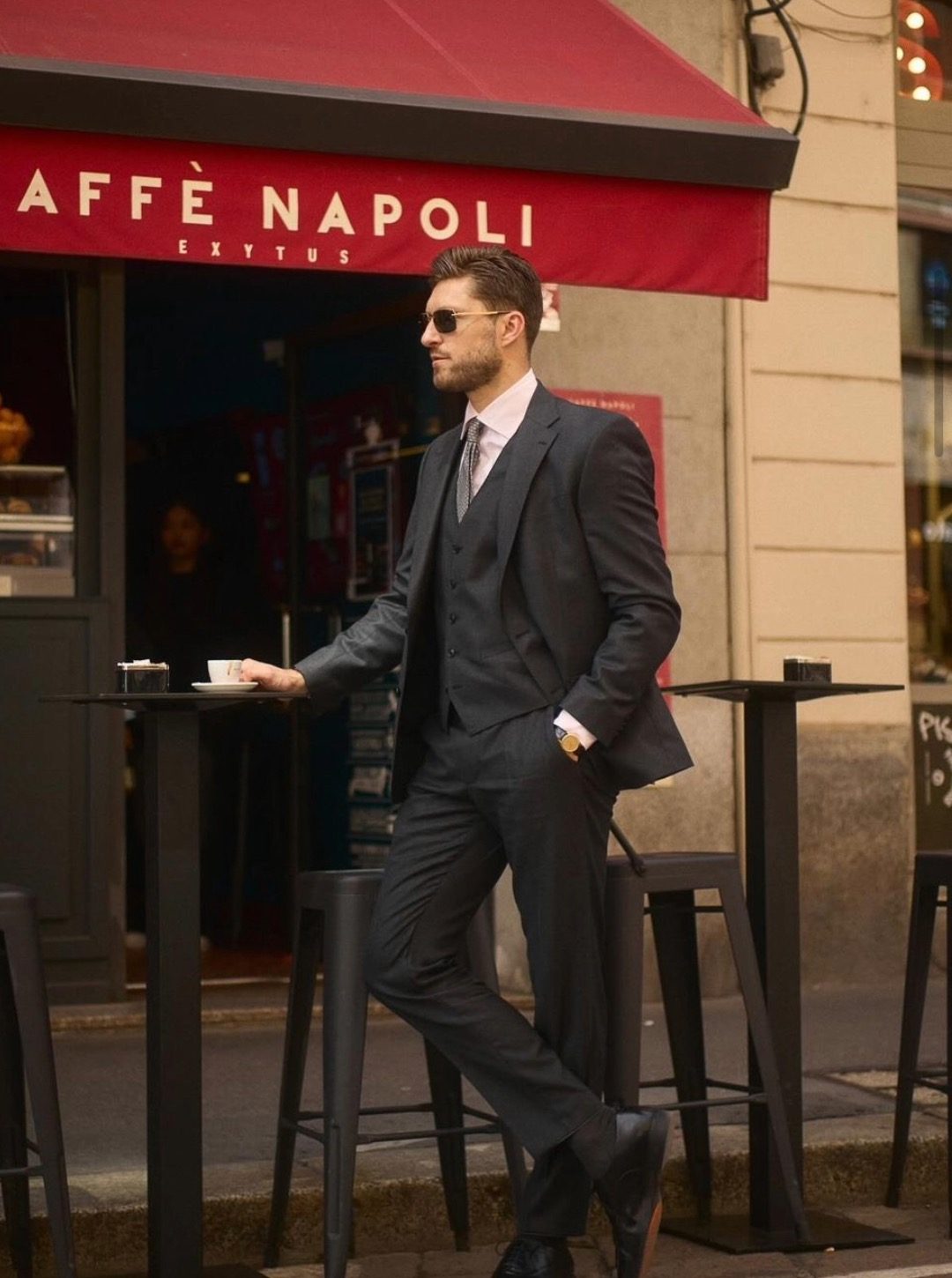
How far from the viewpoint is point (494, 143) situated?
548cm

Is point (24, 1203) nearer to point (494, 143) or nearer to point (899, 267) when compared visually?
point (494, 143)

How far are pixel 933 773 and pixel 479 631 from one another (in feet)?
15.4

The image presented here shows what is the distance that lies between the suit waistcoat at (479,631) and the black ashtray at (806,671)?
2.81ft

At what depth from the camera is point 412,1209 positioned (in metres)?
4.92

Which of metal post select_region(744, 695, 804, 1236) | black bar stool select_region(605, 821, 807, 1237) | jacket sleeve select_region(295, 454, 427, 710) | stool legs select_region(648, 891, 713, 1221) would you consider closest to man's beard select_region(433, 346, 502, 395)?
jacket sleeve select_region(295, 454, 427, 710)

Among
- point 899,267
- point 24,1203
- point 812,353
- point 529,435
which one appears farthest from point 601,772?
point 899,267

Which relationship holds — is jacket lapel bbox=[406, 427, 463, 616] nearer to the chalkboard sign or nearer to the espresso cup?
the espresso cup

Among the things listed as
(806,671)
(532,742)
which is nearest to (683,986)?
(806,671)

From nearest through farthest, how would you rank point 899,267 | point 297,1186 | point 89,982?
point 297,1186
point 89,982
point 899,267

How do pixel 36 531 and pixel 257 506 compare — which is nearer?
pixel 36 531

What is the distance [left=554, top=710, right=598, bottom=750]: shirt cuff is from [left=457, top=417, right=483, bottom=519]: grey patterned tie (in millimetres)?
530

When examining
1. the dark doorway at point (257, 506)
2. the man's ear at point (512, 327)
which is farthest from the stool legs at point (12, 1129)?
the dark doorway at point (257, 506)

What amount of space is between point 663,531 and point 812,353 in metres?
0.95

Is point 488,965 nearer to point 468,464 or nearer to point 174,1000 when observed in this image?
point 174,1000
